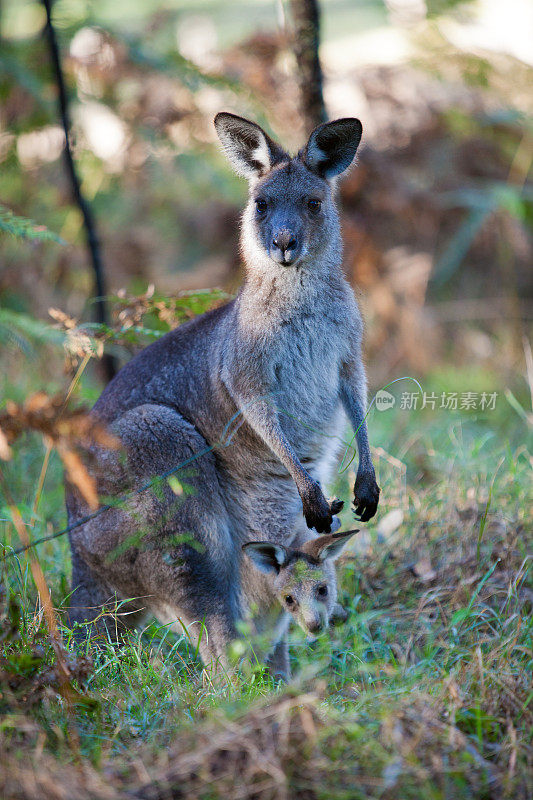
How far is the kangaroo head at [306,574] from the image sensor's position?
3195 millimetres

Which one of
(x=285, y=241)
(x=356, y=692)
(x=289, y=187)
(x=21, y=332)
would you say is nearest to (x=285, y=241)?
(x=285, y=241)

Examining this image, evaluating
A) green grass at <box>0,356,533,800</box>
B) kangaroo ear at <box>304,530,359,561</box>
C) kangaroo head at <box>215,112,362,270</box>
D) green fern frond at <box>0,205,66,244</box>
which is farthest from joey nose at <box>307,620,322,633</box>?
green fern frond at <box>0,205,66,244</box>

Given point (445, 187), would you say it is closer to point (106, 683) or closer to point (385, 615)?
point (385, 615)

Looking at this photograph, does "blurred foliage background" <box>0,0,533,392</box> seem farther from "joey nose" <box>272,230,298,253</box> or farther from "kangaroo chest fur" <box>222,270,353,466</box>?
"joey nose" <box>272,230,298,253</box>

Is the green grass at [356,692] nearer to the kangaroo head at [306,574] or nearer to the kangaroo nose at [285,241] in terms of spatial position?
the kangaroo head at [306,574]

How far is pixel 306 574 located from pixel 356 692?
0.57 meters

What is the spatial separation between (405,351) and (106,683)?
5.34 meters

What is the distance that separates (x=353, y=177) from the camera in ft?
24.6

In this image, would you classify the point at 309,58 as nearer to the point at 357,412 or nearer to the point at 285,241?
the point at 285,241

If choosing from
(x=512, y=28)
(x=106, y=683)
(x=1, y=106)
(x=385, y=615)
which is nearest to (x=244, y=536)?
(x=385, y=615)

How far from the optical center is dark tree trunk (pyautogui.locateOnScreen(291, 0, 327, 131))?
533 cm

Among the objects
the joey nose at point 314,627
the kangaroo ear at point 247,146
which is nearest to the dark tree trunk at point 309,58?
the kangaroo ear at point 247,146

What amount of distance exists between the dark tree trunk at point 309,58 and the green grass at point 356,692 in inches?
105

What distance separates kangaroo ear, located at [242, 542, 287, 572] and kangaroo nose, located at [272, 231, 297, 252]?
1.22 meters
